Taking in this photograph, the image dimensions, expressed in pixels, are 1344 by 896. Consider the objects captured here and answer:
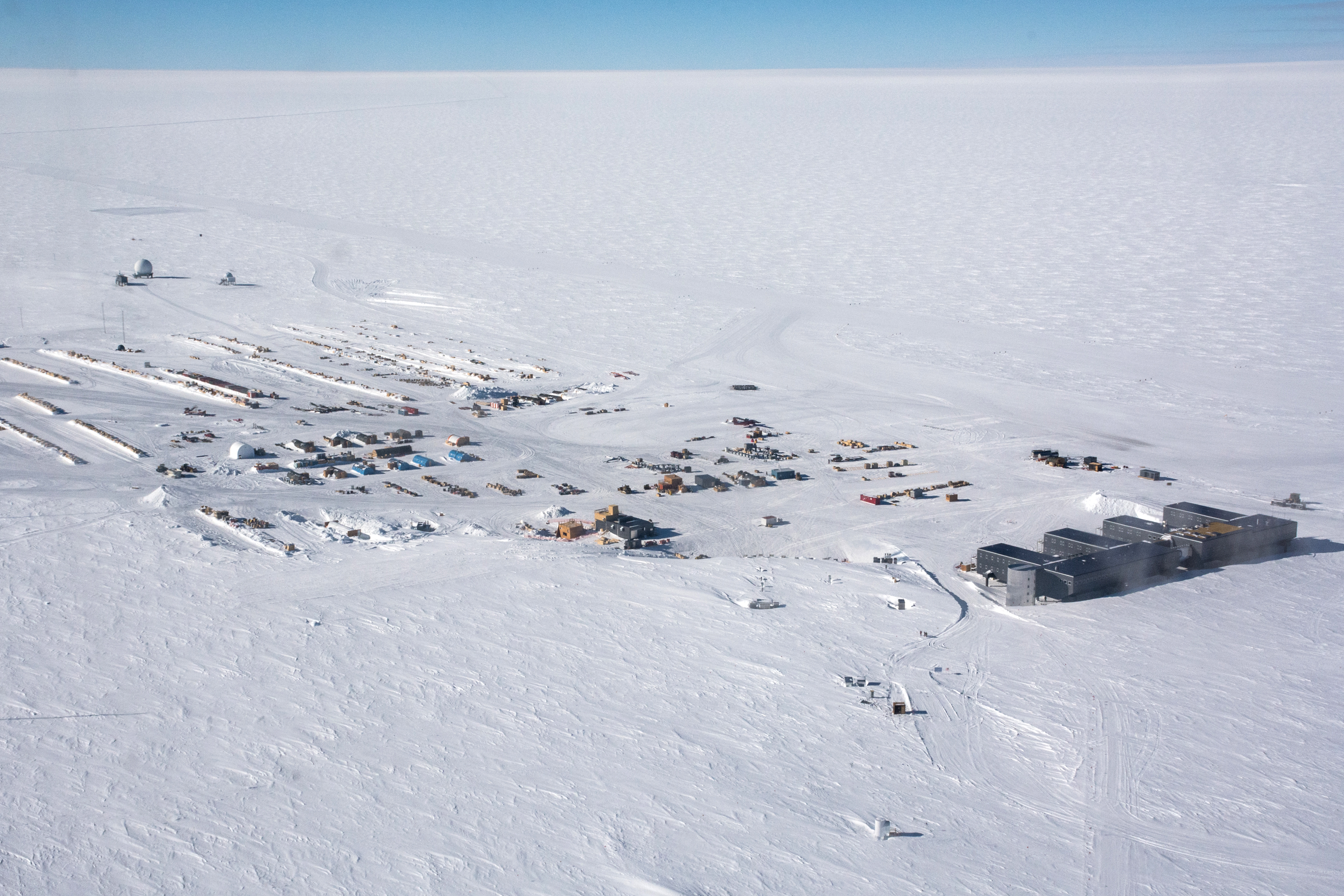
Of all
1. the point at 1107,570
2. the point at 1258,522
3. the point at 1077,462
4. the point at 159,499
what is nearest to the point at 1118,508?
the point at 1258,522

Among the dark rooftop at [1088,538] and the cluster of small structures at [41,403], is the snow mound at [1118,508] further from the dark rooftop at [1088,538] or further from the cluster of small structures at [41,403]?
the cluster of small structures at [41,403]

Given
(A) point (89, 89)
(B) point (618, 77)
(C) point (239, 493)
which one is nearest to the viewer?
(C) point (239, 493)

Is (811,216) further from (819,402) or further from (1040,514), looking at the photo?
(1040,514)

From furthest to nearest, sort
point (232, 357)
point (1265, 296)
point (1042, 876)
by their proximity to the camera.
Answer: point (1265, 296) < point (232, 357) < point (1042, 876)

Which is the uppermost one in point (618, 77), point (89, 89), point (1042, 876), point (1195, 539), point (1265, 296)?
point (618, 77)

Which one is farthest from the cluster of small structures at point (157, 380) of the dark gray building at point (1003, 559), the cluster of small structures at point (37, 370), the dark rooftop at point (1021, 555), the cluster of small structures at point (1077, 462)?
the cluster of small structures at point (1077, 462)

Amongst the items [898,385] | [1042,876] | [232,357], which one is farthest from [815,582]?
[232,357]
